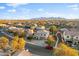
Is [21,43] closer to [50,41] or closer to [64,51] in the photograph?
[50,41]

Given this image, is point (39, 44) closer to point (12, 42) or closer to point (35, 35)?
point (35, 35)

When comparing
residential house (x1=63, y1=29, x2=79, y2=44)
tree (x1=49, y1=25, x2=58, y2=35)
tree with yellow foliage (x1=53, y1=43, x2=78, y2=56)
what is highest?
tree (x1=49, y1=25, x2=58, y2=35)

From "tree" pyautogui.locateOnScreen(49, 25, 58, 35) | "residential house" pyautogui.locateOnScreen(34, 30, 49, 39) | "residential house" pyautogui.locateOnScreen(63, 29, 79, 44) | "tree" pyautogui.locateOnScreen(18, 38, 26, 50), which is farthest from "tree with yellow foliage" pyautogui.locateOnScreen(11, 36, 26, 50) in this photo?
"residential house" pyautogui.locateOnScreen(63, 29, 79, 44)

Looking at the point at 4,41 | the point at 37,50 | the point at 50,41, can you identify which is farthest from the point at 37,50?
the point at 4,41

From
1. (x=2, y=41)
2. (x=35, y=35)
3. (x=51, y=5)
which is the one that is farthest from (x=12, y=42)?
(x=51, y=5)

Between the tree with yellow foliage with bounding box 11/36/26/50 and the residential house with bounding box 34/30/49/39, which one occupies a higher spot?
the residential house with bounding box 34/30/49/39

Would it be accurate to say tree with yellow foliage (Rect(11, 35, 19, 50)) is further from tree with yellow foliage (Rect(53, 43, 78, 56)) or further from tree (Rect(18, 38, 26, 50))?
tree with yellow foliage (Rect(53, 43, 78, 56))

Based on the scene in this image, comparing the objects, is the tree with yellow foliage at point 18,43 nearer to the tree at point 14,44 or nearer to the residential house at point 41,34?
the tree at point 14,44

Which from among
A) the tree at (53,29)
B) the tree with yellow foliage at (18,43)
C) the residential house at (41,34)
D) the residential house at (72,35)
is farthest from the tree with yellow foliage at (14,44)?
the residential house at (72,35)
